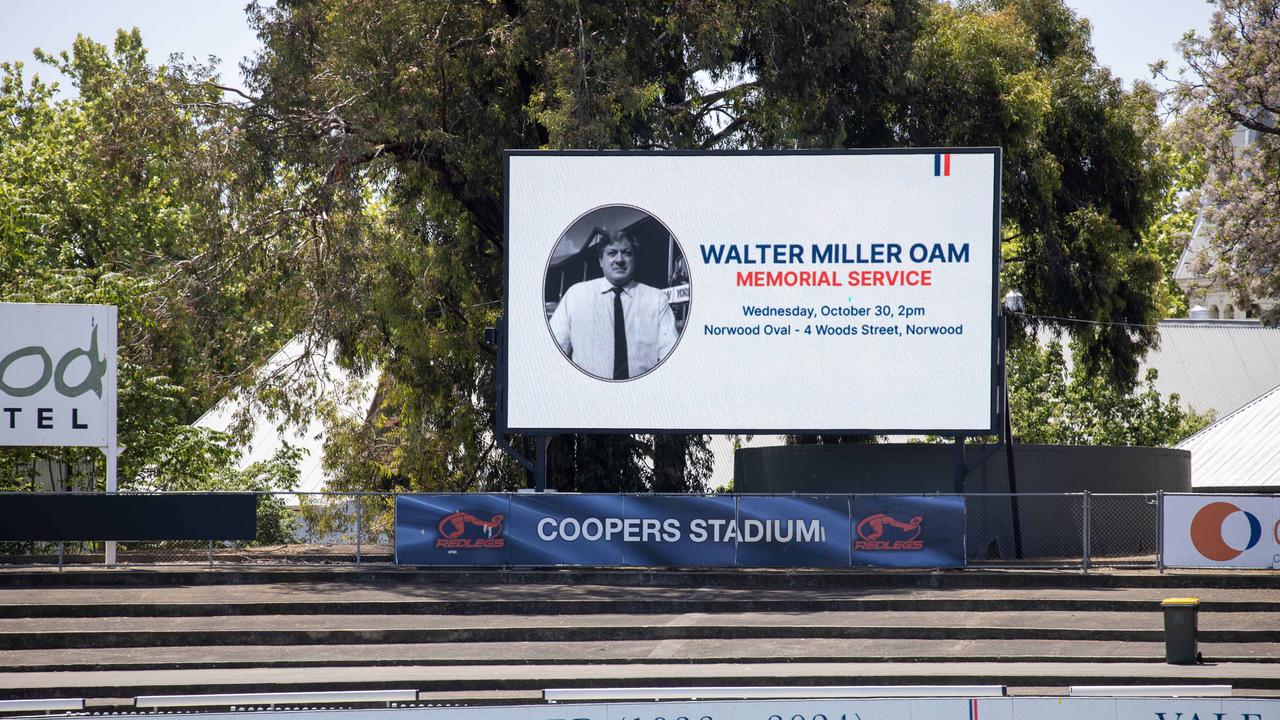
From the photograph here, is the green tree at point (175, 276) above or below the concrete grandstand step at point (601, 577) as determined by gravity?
above

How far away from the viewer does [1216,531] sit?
1988cm

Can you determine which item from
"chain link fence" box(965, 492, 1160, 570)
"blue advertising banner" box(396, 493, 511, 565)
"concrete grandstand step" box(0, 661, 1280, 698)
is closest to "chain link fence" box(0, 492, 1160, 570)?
"chain link fence" box(965, 492, 1160, 570)

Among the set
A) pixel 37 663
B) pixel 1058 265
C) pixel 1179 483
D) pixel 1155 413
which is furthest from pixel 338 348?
Result: pixel 1155 413

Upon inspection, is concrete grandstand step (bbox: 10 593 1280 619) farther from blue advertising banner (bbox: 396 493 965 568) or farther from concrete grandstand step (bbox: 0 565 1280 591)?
blue advertising banner (bbox: 396 493 965 568)

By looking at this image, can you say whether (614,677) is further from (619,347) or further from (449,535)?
(619,347)

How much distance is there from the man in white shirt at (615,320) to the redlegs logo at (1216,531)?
8536mm

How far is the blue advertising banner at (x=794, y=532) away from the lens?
68.0 feet

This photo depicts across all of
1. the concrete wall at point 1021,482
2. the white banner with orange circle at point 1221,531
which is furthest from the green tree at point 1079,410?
the white banner with orange circle at point 1221,531

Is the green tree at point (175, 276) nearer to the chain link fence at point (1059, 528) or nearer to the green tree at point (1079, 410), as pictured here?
the chain link fence at point (1059, 528)

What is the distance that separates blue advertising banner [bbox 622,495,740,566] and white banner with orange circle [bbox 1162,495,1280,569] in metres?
6.58

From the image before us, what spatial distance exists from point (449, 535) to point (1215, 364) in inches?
1300

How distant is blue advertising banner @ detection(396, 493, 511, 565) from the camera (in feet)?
69.1

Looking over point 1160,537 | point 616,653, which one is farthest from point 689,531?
point 1160,537

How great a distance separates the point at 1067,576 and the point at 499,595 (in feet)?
28.4
